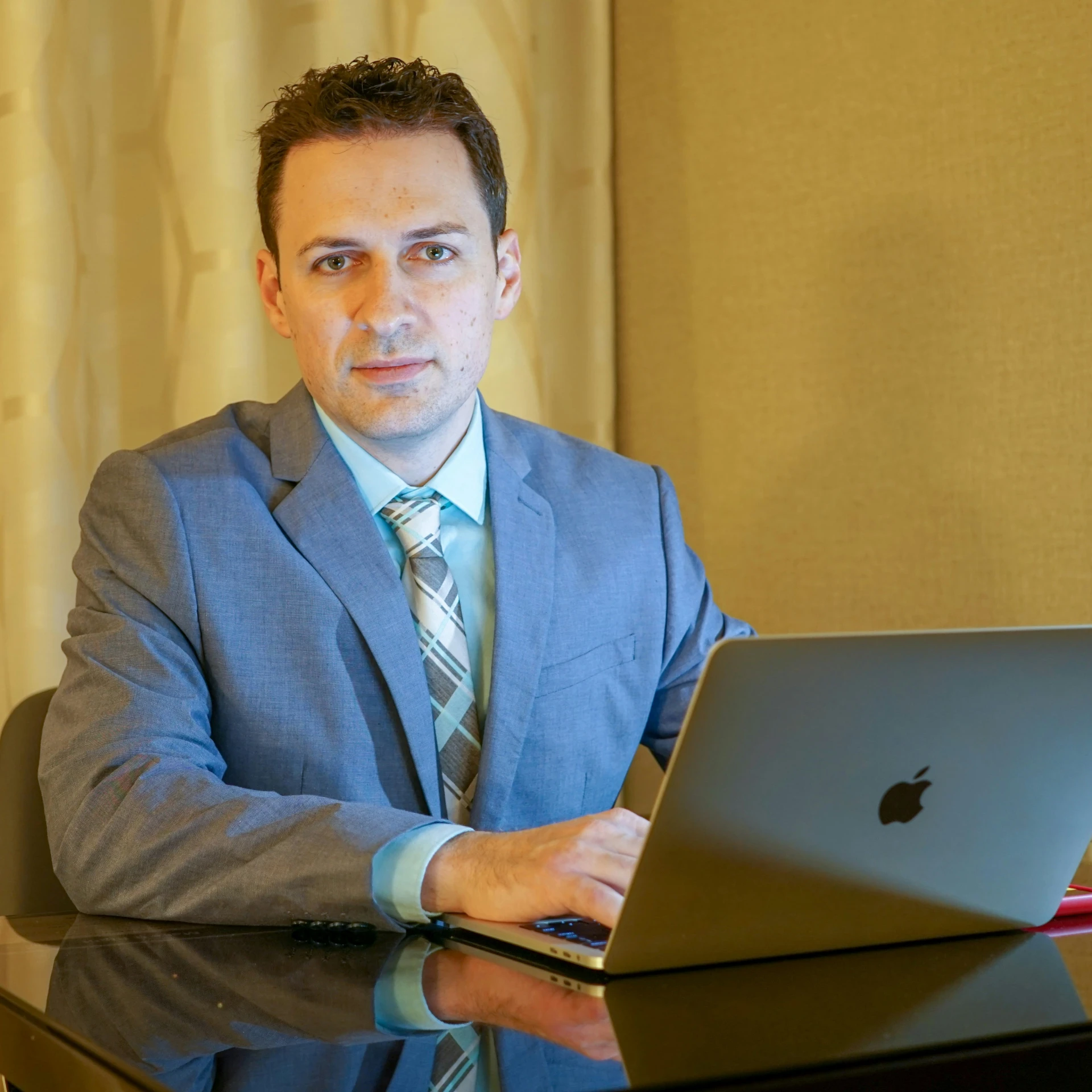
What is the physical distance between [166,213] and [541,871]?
1.49m

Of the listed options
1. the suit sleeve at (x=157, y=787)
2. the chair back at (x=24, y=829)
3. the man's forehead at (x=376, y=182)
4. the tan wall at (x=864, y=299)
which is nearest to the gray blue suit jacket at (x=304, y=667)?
the suit sleeve at (x=157, y=787)

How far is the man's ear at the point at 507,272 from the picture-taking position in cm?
166

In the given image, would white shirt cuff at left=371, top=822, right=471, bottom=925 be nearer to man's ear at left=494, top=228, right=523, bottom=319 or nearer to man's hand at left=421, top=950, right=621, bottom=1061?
man's hand at left=421, top=950, right=621, bottom=1061

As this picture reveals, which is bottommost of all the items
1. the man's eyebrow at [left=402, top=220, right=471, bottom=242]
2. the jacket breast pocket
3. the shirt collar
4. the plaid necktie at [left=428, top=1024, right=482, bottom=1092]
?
the jacket breast pocket

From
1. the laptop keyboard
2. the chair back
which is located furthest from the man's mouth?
the laptop keyboard

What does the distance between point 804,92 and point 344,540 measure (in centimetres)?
108

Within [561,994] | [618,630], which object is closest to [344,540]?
[618,630]

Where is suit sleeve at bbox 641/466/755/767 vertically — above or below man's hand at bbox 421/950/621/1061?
below

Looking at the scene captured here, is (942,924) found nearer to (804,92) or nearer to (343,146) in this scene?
(343,146)

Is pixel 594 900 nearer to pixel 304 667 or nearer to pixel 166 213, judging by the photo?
pixel 304 667

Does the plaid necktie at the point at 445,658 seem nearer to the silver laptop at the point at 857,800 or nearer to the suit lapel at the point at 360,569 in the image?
the suit lapel at the point at 360,569

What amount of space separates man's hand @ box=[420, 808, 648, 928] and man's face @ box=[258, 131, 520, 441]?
25.7 inches

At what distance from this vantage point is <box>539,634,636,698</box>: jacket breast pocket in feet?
4.88

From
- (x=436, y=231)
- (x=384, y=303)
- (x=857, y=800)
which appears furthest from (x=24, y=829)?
(x=857, y=800)
